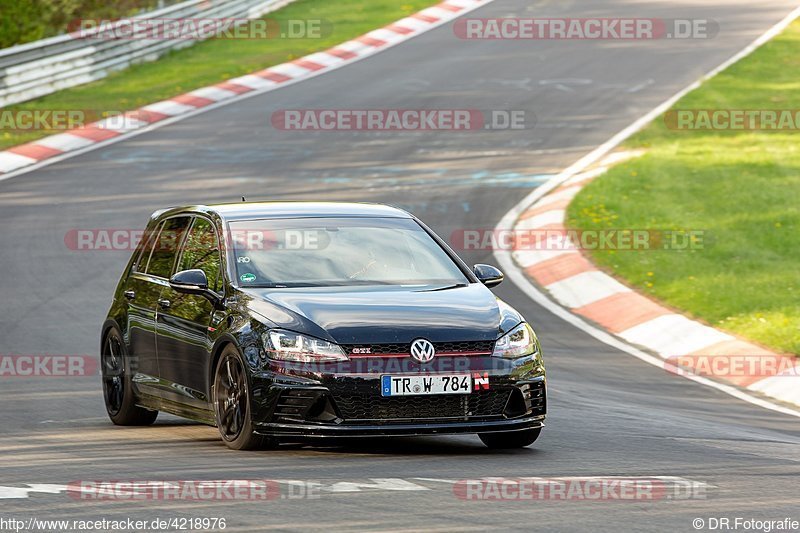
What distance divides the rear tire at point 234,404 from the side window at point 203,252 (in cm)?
65

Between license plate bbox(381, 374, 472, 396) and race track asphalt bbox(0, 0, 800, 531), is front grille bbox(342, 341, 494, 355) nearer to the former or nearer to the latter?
license plate bbox(381, 374, 472, 396)

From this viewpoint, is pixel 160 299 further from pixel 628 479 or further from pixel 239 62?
pixel 239 62

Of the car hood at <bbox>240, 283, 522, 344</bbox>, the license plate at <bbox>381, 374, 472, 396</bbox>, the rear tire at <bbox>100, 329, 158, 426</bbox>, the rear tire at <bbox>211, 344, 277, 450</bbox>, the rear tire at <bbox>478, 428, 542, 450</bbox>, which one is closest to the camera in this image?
the license plate at <bbox>381, 374, 472, 396</bbox>

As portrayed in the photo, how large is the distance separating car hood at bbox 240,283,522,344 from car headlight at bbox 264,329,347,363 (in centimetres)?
4

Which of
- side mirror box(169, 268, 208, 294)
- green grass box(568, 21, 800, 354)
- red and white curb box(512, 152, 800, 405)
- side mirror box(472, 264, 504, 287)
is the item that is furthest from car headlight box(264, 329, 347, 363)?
green grass box(568, 21, 800, 354)

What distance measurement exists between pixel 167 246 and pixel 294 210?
1.08 metres

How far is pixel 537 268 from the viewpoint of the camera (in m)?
16.7

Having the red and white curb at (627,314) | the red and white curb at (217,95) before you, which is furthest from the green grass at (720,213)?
the red and white curb at (217,95)

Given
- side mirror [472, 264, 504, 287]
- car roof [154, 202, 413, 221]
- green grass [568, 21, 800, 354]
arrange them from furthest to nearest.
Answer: green grass [568, 21, 800, 354] → car roof [154, 202, 413, 221] → side mirror [472, 264, 504, 287]

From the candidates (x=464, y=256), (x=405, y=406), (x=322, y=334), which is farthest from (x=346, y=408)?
(x=464, y=256)

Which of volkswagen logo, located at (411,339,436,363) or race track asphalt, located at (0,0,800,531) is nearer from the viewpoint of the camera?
race track asphalt, located at (0,0,800,531)

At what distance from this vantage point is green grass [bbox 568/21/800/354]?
14602 mm

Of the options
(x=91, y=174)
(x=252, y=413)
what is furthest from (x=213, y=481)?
(x=91, y=174)

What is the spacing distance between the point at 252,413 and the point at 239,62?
2227 centimetres
